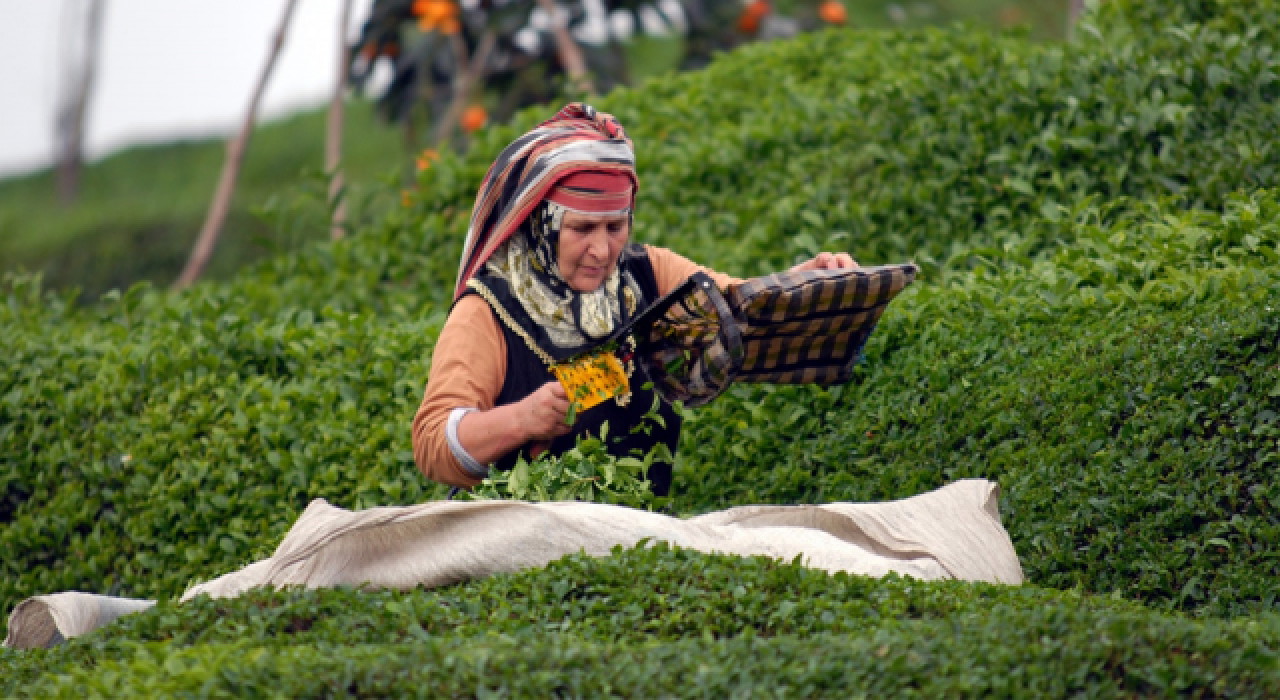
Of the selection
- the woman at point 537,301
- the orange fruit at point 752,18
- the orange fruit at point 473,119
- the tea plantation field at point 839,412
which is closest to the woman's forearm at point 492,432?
the woman at point 537,301

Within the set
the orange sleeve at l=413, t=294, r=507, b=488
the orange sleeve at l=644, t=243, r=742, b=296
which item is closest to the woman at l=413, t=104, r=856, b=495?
the orange sleeve at l=413, t=294, r=507, b=488

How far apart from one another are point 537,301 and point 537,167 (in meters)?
0.37

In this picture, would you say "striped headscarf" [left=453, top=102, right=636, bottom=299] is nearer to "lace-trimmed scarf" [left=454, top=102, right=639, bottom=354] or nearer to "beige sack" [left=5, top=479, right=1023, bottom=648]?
"lace-trimmed scarf" [left=454, top=102, right=639, bottom=354]

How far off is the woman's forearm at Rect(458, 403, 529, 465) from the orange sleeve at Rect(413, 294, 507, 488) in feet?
0.24

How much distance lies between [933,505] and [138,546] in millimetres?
3223

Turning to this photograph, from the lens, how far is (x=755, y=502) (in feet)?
16.3

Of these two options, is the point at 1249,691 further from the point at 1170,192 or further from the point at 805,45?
the point at 805,45

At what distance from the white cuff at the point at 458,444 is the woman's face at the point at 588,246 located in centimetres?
47

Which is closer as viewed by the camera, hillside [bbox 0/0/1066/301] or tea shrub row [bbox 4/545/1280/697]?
tea shrub row [bbox 4/545/1280/697]

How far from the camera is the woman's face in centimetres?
382

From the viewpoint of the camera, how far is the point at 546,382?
3.91 metres

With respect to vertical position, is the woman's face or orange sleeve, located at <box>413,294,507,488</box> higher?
the woman's face

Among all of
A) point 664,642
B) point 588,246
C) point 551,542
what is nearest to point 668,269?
point 588,246

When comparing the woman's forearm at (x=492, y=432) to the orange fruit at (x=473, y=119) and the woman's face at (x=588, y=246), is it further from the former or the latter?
the orange fruit at (x=473, y=119)
